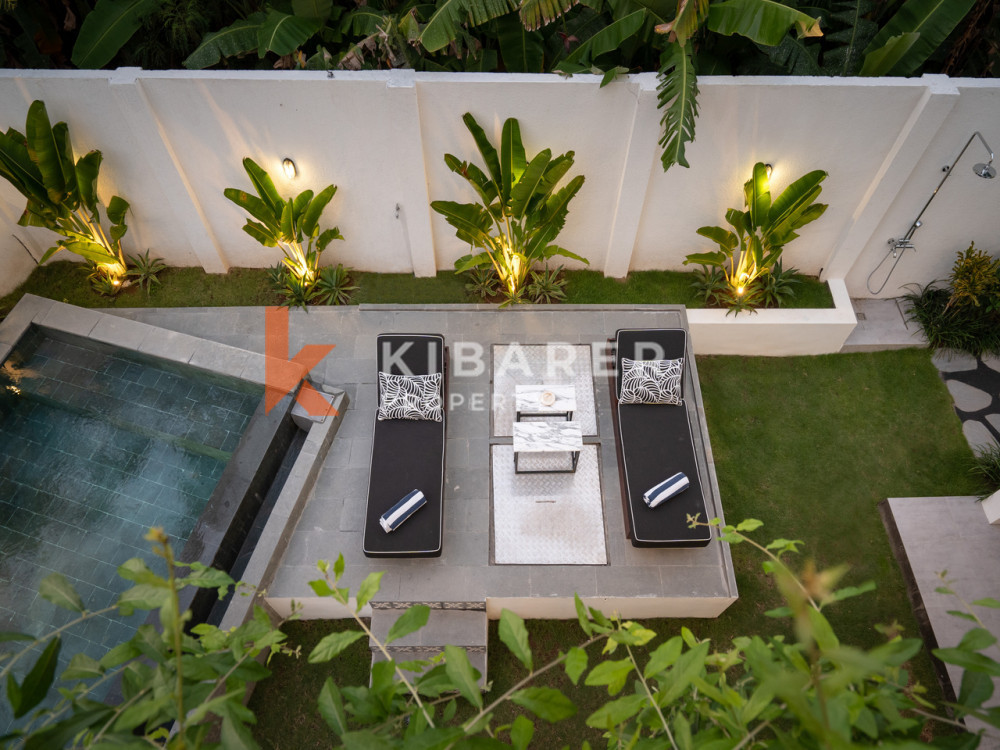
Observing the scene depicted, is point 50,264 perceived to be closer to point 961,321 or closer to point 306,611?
Result: point 306,611

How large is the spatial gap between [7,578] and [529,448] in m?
5.23

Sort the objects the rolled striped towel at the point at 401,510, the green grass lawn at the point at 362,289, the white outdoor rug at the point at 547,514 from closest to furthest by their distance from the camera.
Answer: the rolled striped towel at the point at 401,510, the white outdoor rug at the point at 547,514, the green grass lawn at the point at 362,289

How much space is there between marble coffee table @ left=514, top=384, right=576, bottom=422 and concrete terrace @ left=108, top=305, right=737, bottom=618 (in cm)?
43

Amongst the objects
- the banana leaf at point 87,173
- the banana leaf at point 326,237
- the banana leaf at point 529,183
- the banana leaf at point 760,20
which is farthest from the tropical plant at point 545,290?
the banana leaf at point 87,173

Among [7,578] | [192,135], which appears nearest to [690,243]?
[192,135]

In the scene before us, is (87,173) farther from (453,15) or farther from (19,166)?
(453,15)

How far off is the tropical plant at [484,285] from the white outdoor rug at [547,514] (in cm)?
208

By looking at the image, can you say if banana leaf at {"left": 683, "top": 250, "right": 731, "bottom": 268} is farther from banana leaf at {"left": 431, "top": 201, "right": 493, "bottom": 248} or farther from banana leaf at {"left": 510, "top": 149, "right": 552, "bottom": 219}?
banana leaf at {"left": 431, "top": 201, "right": 493, "bottom": 248}

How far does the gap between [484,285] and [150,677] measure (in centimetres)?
644

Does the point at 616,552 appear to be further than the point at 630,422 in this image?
No

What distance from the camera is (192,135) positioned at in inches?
264

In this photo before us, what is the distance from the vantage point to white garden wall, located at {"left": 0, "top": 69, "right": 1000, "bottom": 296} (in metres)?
6.19

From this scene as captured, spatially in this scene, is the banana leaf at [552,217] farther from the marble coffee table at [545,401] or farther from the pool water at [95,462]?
the pool water at [95,462]

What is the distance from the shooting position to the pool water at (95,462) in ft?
19.3
